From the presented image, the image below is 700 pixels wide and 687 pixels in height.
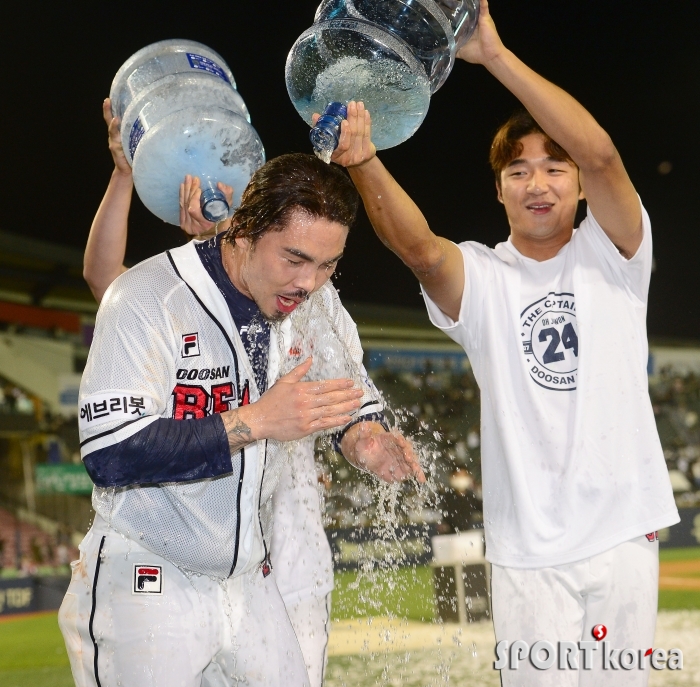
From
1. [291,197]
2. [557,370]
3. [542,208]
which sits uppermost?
[542,208]

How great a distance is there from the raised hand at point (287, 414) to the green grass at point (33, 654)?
4.33m

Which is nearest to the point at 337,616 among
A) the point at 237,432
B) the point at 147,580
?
the point at 147,580

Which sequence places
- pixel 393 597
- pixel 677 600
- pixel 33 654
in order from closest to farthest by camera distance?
pixel 33 654 < pixel 677 600 < pixel 393 597

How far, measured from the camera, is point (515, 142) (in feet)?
9.32

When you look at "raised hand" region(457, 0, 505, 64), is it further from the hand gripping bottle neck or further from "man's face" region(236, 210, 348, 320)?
"man's face" region(236, 210, 348, 320)

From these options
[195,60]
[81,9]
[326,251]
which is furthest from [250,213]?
[81,9]

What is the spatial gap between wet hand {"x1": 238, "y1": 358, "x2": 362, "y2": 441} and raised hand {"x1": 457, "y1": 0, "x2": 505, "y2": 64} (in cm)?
117

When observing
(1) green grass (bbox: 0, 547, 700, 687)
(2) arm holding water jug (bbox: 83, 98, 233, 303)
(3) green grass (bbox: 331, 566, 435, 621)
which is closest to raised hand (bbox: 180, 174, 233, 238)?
(2) arm holding water jug (bbox: 83, 98, 233, 303)

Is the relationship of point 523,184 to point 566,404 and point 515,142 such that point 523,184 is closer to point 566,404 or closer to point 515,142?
point 515,142

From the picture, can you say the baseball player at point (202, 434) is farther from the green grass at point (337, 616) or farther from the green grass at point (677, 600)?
the green grass at point (677, 600)

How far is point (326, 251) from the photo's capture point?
2176mm

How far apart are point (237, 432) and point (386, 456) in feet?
2.31

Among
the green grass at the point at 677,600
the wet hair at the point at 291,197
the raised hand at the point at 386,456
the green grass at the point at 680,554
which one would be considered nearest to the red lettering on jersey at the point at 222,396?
the wet hair at the point at 291,197

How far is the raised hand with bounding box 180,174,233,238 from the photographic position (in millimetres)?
2857
